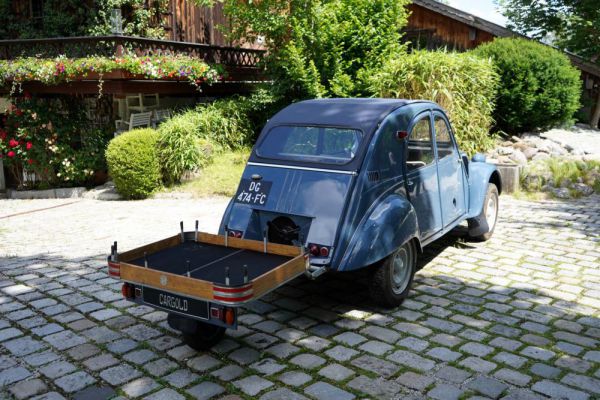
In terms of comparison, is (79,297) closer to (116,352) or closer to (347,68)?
(116,352)

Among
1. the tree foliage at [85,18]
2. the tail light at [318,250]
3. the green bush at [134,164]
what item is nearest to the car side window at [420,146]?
the tail light at [318,250]

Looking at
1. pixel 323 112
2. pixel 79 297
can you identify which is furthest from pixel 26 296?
pixel 323 112

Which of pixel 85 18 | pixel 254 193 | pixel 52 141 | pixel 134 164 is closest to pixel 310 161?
pixel 254 193

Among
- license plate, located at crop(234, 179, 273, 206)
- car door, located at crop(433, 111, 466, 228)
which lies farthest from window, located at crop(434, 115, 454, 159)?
license plate, located at crop(234, 179, 273, 206)

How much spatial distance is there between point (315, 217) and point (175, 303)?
1.48 m

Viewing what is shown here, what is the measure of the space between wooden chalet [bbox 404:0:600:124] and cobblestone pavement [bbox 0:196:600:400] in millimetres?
10585

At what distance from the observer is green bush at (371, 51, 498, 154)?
11.5 meters

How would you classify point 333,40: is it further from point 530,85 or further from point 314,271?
point 314,271

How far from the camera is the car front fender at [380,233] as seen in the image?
4.71m

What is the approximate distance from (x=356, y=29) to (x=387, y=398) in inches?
414

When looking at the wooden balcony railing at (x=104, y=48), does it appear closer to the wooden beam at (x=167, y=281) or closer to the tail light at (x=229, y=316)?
the wooden beam at (x=167, y=281)

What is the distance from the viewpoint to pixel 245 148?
13328 millimetres

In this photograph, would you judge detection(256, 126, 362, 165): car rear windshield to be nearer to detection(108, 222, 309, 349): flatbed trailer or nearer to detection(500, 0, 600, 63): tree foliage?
detection(108, 222, 309, 349): flatbed trailer

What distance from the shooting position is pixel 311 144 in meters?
5.52
